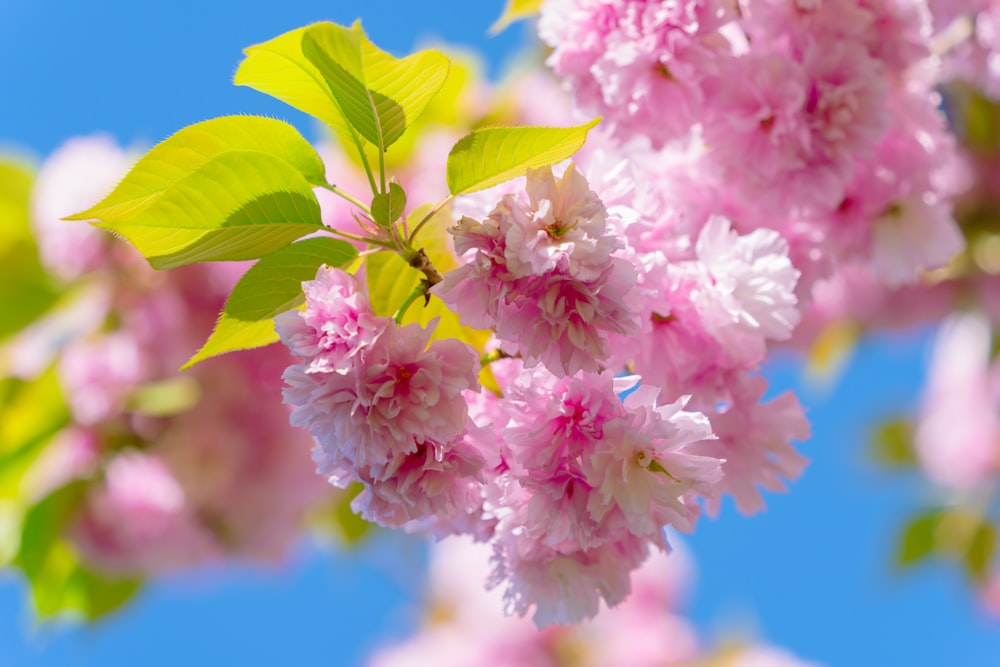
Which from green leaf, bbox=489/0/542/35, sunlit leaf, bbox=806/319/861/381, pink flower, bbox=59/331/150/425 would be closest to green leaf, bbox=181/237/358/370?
green leaf, bbox=489/0/542/35

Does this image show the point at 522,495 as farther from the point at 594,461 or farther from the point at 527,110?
the point at 527,110

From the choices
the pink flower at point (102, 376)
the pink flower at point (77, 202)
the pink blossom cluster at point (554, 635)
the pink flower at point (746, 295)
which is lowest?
the pink flower at point (746, 295)

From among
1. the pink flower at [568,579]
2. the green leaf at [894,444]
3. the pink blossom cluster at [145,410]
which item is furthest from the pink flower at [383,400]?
the green leaf at [894,444]

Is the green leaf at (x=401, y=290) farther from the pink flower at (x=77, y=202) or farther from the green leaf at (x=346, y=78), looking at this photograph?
the pink flower at (x=77, y=202)

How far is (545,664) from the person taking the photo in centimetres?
228

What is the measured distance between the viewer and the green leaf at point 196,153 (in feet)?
1.36

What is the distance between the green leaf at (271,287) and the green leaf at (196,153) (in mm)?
35

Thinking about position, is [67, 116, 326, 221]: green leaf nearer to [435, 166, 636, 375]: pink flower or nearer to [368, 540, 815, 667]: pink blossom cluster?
[435, 166, 636, 375]: pink flower

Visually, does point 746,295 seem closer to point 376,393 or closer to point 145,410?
point 376,393

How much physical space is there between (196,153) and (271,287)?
0.07 metres

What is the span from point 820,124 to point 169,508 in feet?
3.82

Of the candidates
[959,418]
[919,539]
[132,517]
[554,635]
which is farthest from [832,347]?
[132,517]

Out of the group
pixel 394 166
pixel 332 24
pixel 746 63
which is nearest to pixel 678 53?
pixel 746 63

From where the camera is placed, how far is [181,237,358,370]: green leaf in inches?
17.4
